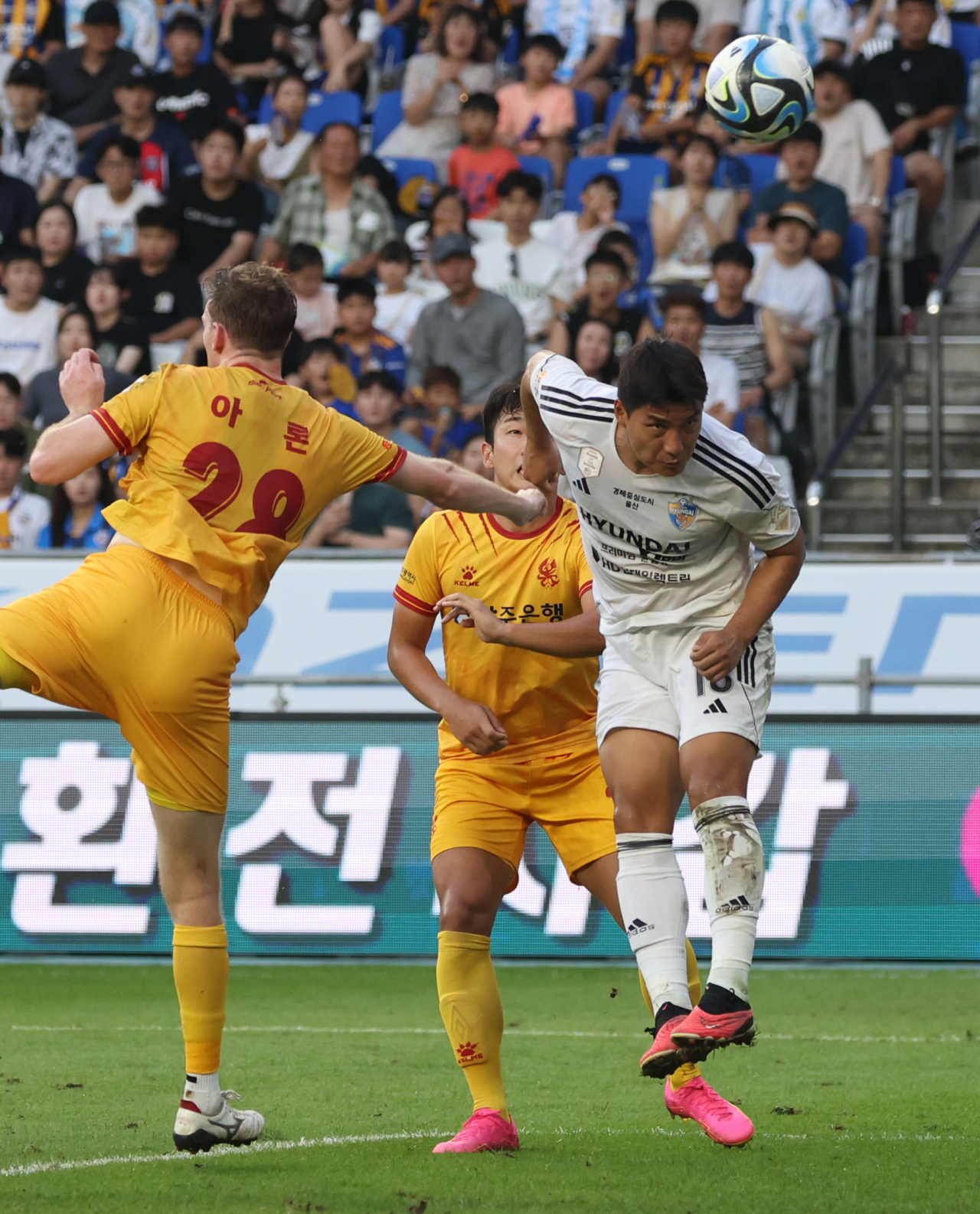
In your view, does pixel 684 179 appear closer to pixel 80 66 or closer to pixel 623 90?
pixel 623 90

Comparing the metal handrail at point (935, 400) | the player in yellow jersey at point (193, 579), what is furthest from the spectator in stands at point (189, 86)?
the player in yellow jersey at point (193, 579)

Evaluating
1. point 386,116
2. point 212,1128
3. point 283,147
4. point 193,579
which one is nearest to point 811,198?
point 386,116

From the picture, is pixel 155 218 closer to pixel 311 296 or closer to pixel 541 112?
pixel 311 296

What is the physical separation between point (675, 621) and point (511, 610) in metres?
0.73

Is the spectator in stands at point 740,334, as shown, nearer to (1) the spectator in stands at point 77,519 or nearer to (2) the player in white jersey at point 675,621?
(1) the spectator in stands at point 77,519

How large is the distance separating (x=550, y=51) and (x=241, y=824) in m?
8.67

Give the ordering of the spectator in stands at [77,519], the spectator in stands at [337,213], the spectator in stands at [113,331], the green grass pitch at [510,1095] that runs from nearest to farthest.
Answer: the green grass pitch at [510,1095] → the spectator in stands at [77,519] → the spectator in stands at [113,331] → the spectator in stands at [337,213]

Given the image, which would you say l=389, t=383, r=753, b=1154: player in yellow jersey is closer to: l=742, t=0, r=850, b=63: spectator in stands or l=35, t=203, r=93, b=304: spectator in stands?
l=35, t=203, r=93, b=304: spectator in stands

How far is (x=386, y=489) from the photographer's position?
40.5ft

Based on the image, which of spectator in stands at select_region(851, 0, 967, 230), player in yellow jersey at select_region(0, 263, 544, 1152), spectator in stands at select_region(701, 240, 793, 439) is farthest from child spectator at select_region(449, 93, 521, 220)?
player in yellow jersey at select_region(0, 263, 544, 1152)

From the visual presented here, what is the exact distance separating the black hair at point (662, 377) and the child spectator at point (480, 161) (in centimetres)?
1064

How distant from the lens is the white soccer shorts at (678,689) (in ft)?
17.1

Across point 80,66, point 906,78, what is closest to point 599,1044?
point 906,78

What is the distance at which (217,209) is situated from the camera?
15039 mm
